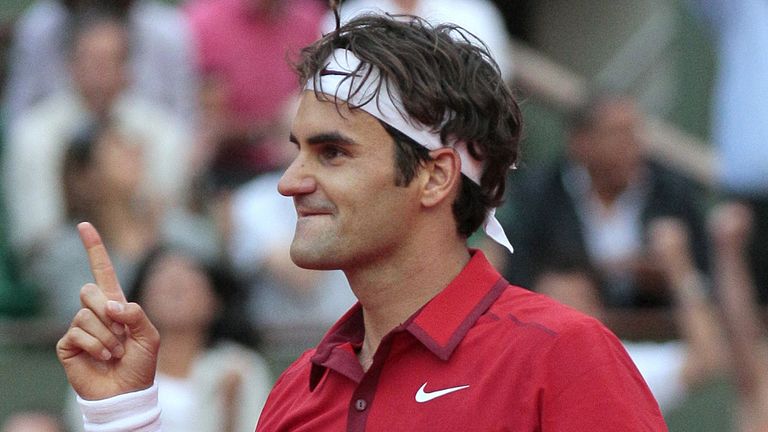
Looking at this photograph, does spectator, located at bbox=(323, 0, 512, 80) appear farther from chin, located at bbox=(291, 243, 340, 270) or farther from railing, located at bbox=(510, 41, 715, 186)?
chin, located at bbox=(291, 243, 340, 270)

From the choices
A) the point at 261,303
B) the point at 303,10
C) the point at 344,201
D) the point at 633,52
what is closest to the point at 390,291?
the point at 344,201

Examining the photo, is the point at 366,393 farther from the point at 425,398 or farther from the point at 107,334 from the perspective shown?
the point at 107,334

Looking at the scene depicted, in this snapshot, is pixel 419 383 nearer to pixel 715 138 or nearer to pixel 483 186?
pixel 483 186

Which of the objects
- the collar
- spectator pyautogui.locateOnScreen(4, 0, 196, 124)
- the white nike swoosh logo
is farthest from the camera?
spectator pyautogui.locateOnScreen(4, 0, 196, 124)

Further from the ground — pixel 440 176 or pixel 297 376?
pixel 440 176

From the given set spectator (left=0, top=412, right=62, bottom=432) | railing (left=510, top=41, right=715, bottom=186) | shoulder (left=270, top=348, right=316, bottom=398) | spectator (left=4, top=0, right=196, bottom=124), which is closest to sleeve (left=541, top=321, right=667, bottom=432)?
shoulder (left=270, top=348, right=316, bottom=398)

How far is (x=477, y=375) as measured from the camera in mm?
2520

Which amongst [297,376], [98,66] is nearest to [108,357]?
[297,376]

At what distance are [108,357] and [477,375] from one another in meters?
0.76

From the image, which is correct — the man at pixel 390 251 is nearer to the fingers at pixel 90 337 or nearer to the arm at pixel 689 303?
the fingers at pixel 90 337

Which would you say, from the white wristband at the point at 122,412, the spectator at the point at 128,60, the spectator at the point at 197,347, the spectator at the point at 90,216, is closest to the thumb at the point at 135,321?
the white wristband at the point at 122,412

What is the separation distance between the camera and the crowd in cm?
603

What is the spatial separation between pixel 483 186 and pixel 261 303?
354 centimetres

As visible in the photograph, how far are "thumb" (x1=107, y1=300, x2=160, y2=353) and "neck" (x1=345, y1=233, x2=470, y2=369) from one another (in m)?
0.41
